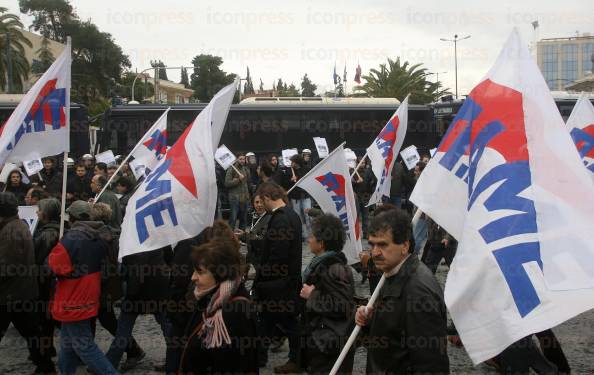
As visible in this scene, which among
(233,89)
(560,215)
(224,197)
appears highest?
(233,89)

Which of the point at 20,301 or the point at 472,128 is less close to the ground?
the point at 472,128

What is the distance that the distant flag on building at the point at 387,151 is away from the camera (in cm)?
837

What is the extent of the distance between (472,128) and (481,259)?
0.89 metres

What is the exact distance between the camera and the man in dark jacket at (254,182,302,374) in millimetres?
5666

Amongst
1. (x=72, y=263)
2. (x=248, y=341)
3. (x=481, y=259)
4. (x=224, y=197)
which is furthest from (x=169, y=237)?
(x=224, y=197)

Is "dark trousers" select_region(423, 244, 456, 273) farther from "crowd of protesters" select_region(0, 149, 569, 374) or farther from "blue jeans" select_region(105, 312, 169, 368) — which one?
"blue jeans" select_region(105, 312, 169, 368)

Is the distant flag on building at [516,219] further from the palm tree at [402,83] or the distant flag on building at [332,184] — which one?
the palm tree at [402,83]

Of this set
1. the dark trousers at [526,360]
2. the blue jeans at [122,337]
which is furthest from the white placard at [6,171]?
the dark trousers at [526,360]

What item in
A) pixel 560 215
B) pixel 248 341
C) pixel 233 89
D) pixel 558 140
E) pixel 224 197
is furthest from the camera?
pixel 224 197

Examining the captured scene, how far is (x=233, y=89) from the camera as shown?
5.77 m

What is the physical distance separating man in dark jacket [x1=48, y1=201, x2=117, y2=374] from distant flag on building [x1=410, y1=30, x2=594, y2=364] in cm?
277

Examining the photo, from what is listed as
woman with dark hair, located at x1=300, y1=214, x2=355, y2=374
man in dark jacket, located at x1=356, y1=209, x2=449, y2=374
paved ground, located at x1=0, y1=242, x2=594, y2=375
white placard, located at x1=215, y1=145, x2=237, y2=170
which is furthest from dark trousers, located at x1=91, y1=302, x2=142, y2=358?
white placard, located at x1=215, y1=145, x2=237, y2=170

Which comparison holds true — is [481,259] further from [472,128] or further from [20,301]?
[20,301]

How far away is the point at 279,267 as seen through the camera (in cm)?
573
